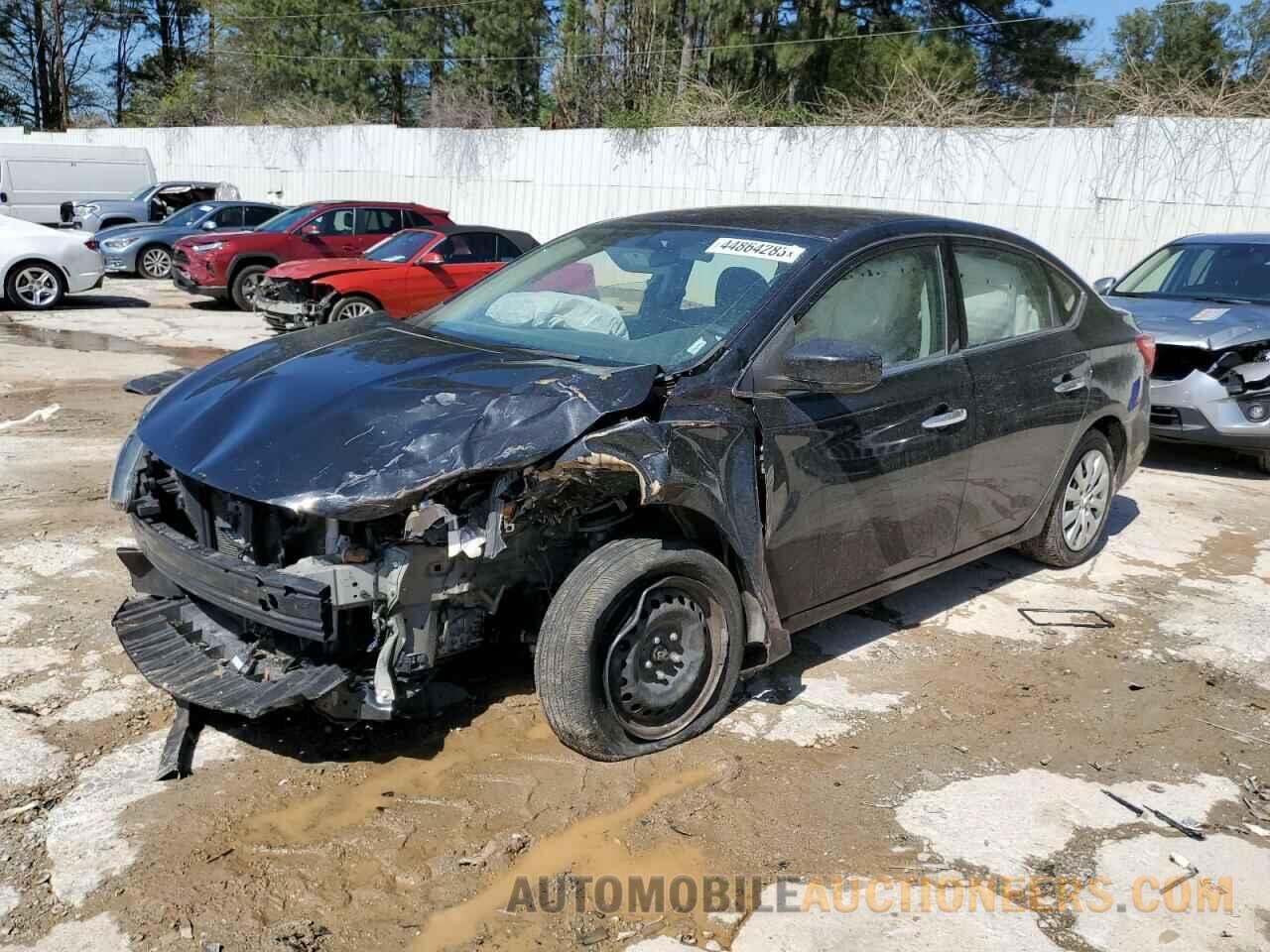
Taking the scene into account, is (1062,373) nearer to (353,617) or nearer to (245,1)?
(353,617)

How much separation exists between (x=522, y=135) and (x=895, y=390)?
1908cm

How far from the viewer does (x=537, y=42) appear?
31828 mm

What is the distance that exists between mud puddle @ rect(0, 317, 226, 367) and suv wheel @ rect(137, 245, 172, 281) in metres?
6.13

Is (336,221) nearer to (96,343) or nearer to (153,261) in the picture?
(153,261)

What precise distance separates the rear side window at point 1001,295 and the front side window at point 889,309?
209 millimetres

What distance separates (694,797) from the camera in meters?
3.49

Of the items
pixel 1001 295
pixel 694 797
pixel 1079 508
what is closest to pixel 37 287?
pixel 1001 295

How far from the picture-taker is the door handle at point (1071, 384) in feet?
16.6

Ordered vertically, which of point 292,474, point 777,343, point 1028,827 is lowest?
point 1028,827

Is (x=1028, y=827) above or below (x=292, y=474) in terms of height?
below

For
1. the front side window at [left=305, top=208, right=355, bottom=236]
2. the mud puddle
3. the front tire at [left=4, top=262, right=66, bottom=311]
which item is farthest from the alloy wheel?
the front tire at [left=4, top=262, right=66, bottom=311]

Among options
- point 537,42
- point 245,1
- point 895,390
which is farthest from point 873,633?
point 245,1

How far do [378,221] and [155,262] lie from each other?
16.1 ft

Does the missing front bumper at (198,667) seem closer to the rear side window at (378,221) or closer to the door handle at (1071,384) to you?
the door handle at (1071,384)
